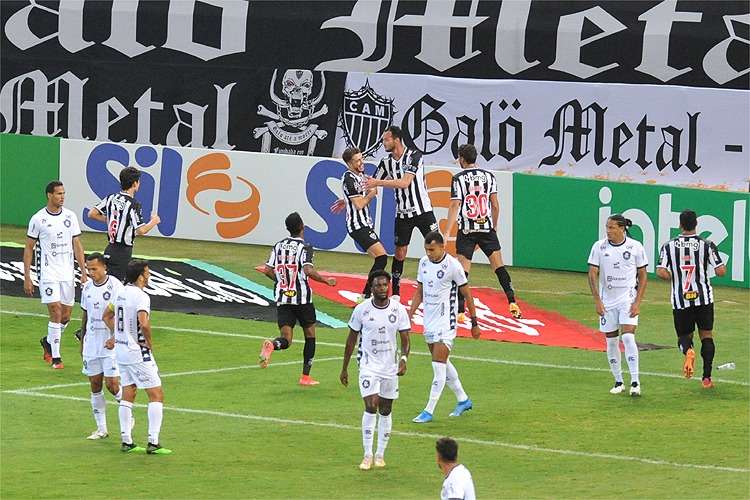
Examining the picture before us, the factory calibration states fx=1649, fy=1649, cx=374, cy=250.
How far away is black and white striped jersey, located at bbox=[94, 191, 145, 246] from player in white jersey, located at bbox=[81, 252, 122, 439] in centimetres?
499

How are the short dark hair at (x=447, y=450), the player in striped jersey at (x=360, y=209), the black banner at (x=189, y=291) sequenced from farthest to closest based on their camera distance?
the black banner at (x=189, y=291) → the player in striped jersey at (x=360, y=209) → the short dark hair at (x=447, y=450)

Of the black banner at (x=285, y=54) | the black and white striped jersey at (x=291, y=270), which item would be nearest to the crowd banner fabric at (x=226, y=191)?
the black banner at (x=285, y=54)

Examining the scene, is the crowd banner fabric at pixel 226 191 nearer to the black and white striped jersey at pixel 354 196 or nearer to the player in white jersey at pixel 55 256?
the black and white striped jersey at pixel 354 196

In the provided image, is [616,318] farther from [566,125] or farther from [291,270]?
[566,125]

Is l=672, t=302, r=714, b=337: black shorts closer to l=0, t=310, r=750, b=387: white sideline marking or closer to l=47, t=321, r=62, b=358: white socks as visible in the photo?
l=0, t=310, r=750, b=387: white sideline marking

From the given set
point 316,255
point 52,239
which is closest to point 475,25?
point 316,255

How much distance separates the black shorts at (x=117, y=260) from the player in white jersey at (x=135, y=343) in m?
5.91

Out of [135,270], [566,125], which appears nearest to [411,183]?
[135,270]

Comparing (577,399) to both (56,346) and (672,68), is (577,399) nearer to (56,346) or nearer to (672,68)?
(56,346)

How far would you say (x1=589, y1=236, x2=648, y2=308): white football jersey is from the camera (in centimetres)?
2020

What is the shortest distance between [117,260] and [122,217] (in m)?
0.60

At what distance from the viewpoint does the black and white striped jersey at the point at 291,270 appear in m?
20.8

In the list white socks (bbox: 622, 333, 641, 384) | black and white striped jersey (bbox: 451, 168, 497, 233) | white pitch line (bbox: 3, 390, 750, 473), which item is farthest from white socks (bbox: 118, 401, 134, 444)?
black and white striped jersey (bbox: 451, 168, 497, 233)

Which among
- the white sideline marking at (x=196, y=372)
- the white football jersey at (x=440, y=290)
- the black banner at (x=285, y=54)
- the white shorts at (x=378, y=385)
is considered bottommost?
the white sideline marking at (x=196, y=372)
